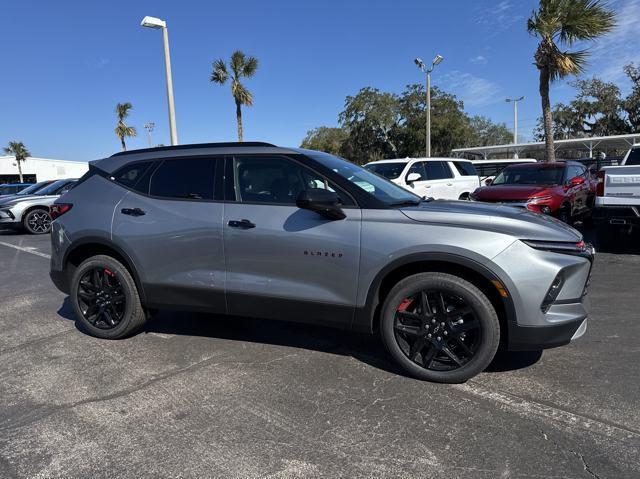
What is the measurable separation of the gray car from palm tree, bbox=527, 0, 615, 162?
44.3 ft

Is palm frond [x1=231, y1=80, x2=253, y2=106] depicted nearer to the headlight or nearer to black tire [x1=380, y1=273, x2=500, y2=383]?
the headlight

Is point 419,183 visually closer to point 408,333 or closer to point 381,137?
point 408,333

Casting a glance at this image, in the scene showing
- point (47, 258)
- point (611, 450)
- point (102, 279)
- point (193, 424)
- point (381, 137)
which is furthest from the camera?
point (381, 137)

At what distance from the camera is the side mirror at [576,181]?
9.58 metres

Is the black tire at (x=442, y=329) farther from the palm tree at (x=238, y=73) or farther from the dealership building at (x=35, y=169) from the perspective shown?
the dealership building at (x=35, y=169)

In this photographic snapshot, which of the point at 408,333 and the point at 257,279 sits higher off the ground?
the point at 257,279

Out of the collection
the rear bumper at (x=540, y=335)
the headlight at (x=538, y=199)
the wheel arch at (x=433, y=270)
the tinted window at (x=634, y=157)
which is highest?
the tinted window at (x=634, y=157)

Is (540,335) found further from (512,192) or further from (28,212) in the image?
(28,212)

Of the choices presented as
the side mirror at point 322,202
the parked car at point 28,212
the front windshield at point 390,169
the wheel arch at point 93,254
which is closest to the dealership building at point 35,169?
the parked car at point 28,212

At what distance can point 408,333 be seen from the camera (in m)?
3.30

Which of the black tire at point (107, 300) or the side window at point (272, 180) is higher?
the side window at point (272, 180)

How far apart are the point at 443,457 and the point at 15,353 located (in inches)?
151

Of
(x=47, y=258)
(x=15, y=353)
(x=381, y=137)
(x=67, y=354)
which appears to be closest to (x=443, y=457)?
(x=67, y=354)

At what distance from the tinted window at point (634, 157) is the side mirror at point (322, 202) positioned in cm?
778
